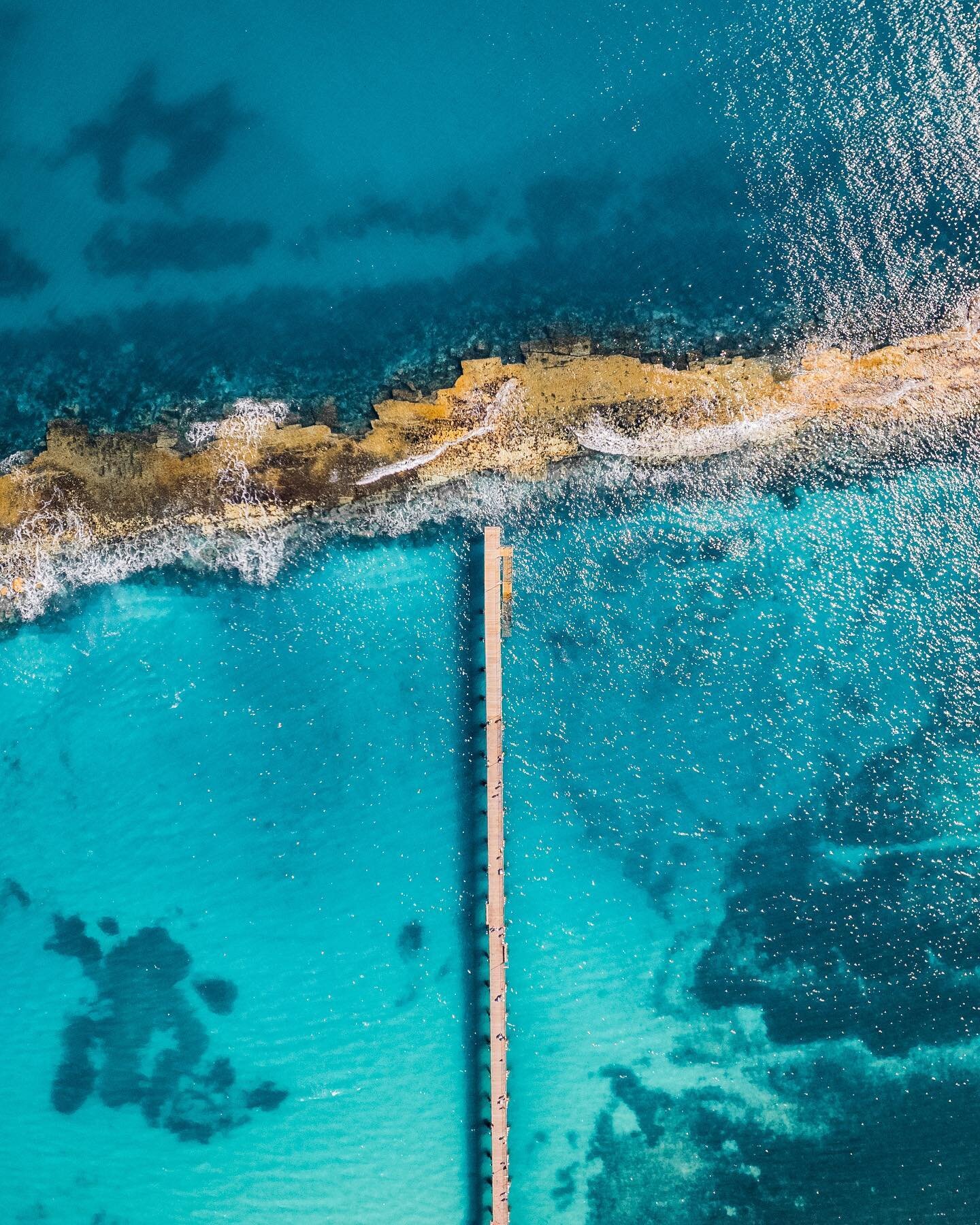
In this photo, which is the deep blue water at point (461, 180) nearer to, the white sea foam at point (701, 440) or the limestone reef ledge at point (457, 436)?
the limestone reef ledge at point (457, 436)

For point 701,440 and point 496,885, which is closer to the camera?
point 496,885

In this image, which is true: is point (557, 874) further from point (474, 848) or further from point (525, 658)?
point (525, 658)

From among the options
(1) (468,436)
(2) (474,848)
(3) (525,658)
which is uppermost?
(1) (468,436)

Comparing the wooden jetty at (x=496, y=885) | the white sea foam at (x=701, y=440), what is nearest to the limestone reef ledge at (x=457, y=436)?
the white sea foam at (x=701, y=440)

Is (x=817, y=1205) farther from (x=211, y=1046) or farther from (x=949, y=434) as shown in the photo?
(x=949, y=434)

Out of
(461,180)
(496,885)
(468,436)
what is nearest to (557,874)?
(496,885)

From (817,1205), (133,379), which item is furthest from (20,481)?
(817,1205)

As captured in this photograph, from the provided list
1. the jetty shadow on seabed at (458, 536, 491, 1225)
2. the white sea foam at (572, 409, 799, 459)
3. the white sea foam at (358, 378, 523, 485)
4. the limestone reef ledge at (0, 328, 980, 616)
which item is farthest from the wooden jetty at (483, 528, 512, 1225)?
the white sea foam at (572, 409, 799, 459)
